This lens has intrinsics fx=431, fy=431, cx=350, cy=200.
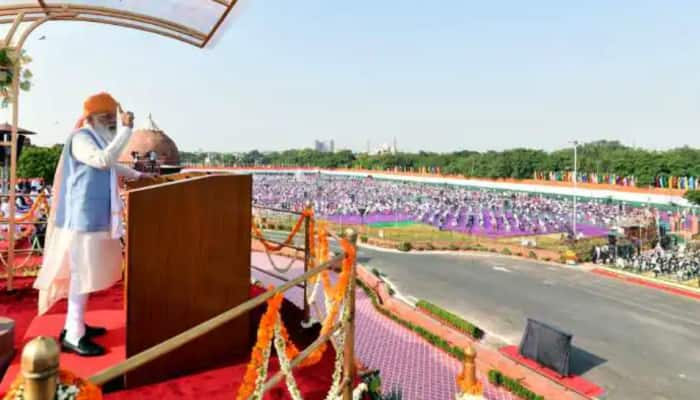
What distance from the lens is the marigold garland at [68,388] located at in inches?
48.6

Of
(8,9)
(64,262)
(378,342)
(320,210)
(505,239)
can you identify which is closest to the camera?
(64,262)

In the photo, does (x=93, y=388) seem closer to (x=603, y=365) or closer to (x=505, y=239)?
(x=603, y=365)

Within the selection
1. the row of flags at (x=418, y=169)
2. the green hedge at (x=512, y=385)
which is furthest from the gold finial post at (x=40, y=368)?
the row of flags at (x=418, y=169)

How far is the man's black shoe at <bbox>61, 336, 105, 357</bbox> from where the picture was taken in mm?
3369

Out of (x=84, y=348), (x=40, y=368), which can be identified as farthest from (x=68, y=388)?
(x=84, y=348)

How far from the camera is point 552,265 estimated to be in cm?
2505

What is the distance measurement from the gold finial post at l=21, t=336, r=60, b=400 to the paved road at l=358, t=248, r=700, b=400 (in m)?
11.9

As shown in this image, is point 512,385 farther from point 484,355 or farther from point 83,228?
point 83,228

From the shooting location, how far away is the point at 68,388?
4.13 ft

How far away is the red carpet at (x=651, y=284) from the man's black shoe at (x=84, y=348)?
2226 cm

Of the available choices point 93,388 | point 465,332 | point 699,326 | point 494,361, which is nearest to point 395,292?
point 465,332

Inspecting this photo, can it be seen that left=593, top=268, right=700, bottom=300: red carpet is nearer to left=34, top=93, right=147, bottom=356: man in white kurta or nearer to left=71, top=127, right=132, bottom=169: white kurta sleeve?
left=34, top=93, right=147, bottom=356: man in white kurta

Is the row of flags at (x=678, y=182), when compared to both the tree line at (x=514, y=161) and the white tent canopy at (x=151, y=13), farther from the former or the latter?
the white tent canopy at (x=151, y=13)

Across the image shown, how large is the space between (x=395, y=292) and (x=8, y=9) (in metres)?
15.8
